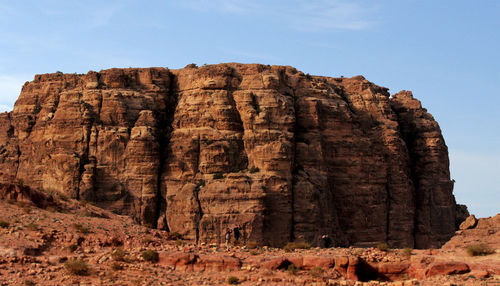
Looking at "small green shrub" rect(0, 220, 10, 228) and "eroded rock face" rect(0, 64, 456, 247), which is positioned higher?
"eroded rock face" rect(0, 64, 456, 247)

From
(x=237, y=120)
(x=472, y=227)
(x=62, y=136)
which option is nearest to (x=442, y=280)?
(x=472, y=227)

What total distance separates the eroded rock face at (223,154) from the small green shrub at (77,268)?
14443 mm

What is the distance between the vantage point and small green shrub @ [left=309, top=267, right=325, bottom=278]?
26312mm

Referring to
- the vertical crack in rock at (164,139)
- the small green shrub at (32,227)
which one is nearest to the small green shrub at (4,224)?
the small green shrub at (32,227)

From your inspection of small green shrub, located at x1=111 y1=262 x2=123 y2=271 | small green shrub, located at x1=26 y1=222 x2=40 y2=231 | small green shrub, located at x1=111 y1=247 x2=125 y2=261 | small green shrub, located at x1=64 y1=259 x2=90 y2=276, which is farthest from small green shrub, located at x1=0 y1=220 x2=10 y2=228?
small green shrub, located at x1=111 y1=262 x2=123 y2=271

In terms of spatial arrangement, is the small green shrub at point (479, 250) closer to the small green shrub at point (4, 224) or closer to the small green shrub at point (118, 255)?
the small green shrub at point (118, 255)

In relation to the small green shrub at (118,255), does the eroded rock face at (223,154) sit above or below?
above

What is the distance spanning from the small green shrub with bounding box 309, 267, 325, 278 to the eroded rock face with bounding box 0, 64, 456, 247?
39.9ft

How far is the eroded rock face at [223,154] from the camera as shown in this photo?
40500 millimetres

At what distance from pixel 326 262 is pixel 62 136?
21.9 meters

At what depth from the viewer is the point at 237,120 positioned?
4266 centimetres

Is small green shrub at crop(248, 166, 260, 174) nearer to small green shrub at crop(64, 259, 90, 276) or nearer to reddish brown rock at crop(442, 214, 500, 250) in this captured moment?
reddish brown rock at crop(442, 214, 500, 250)

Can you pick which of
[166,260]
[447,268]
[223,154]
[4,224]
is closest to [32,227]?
[4,224]

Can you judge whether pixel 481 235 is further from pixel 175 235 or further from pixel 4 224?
pixel 4 224
